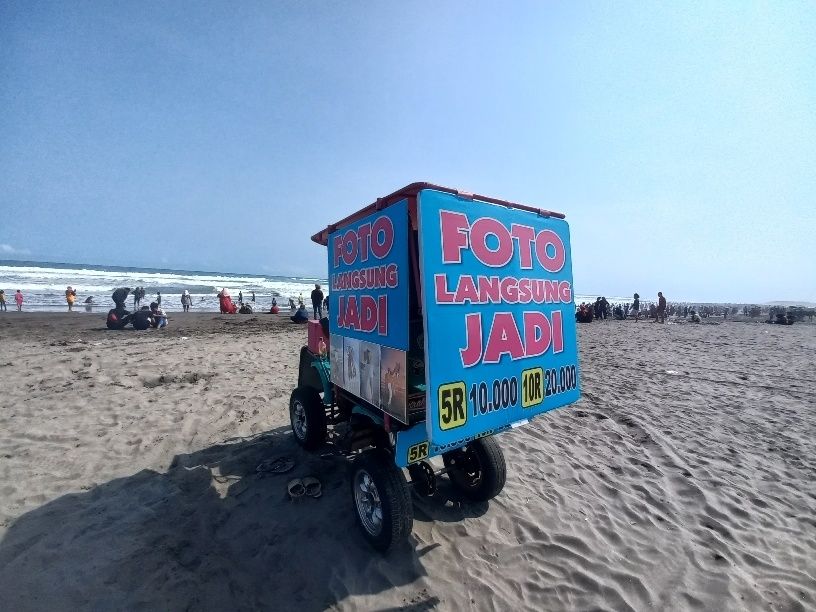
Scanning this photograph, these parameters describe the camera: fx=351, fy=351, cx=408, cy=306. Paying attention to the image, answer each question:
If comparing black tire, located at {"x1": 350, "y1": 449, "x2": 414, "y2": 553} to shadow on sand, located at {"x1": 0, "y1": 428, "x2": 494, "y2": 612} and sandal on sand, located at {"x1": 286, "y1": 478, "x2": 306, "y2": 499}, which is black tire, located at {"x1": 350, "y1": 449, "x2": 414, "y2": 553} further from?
sandal on sand, located at {"x1": 286, "y1": 478, "x2": 306, "y2": 499}

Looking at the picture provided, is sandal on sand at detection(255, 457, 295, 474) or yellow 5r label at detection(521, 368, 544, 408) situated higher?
yellow 5r label at detection(521, 368, 544, 408)

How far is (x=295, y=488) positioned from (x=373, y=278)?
270cm

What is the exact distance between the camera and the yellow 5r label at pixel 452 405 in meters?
2.55

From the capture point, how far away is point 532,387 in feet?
10.4

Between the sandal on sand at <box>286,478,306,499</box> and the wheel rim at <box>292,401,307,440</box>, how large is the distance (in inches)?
32.2

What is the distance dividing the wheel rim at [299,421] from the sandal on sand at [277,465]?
0.36 meters

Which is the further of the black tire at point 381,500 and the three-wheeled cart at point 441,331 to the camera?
the black tire at point 381,500

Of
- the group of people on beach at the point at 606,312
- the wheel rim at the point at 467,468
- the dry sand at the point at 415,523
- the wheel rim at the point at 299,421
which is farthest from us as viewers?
the group of people on beach at the point at 606,312

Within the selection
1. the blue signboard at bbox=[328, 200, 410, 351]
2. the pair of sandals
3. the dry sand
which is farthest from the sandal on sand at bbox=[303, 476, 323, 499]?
the blue signboard at bbox=[328, 200, 410, 351]

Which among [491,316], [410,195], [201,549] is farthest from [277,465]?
[410,195]

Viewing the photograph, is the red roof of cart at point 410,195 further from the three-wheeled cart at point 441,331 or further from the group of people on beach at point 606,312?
the group of people on beach at point 606,312

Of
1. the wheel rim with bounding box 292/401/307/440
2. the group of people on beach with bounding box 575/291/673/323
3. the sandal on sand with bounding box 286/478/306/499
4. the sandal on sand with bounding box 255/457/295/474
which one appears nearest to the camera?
the sandal on sand with bounding box 286/478/306/499

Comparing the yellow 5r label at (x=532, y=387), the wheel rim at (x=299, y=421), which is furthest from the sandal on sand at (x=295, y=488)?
the yellow 5r label at (x=532, y=387)

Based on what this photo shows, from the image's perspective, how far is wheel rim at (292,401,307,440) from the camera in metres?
4.94
